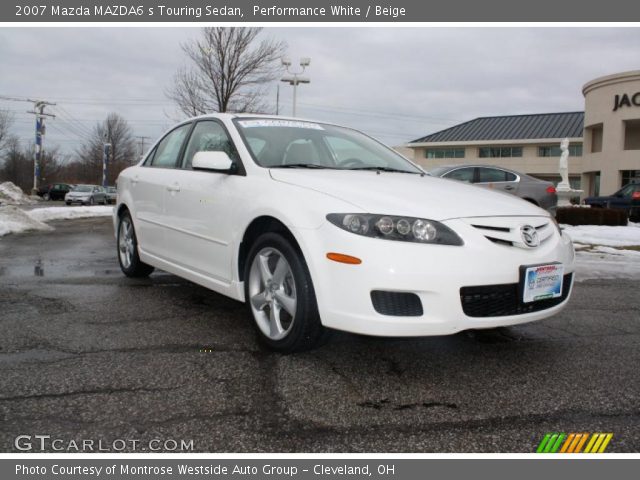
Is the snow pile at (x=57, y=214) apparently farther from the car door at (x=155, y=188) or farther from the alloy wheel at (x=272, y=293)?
the alloy wheel at (x=272, y=293)

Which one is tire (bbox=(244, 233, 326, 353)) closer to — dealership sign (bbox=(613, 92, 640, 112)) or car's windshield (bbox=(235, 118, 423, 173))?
car's windshield (bbox=(235, 118, 423, 173))

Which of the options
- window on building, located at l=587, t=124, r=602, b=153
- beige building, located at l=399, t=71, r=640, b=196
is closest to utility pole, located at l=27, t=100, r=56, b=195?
beige building, located at l=399, t=71, r=640, b=196

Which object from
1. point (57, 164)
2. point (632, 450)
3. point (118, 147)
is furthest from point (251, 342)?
point (57, 164)

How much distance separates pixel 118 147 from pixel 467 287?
6832cm

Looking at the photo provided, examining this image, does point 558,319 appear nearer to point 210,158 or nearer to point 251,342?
point 251,342

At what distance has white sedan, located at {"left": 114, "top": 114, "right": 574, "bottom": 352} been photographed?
2.70m

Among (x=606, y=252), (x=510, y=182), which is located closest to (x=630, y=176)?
(x=510, y=182)

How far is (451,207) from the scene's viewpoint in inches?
117

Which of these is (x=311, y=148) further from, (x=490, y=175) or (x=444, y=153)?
(x=444, y=153)

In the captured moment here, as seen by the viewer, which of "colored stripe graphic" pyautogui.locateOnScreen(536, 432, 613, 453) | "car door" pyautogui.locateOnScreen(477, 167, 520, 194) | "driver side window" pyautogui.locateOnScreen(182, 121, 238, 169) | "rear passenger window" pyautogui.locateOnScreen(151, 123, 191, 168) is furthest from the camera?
"car door" pyautogui.locateOnScreen(477, 167, 520, 194)

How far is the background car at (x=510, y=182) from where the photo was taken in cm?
1183

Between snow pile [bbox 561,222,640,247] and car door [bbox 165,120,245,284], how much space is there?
849cm

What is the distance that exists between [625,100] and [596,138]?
16.3ft

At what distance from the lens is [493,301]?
9.20ft
